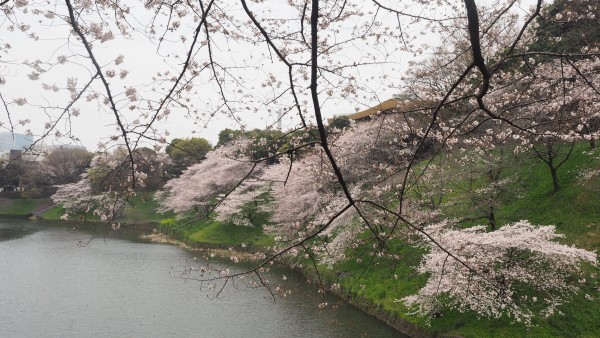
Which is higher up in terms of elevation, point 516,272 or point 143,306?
point 516,272

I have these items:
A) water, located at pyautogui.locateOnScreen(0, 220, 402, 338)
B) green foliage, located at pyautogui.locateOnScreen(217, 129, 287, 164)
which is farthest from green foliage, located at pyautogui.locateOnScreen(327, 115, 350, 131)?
water, located at pyautogui.locateOnScreen(0, 220, 402, 338)

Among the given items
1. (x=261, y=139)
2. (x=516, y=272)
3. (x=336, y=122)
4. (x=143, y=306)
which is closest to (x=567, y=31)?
(x=516, y=272)

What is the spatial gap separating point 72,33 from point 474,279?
8131 millimetres

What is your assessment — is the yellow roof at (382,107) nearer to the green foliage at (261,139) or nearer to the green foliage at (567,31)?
the green foliage at (261,139)

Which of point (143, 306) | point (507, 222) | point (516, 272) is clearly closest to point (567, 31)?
point (507, 222)

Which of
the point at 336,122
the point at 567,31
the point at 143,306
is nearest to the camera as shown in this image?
the point at 567,31

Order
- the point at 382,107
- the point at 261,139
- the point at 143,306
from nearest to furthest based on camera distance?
the point at 382,107 → the point at 261,139 → the point at 143,306

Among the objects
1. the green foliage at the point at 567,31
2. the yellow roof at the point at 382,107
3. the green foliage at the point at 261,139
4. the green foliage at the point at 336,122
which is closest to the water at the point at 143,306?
the green foliage at the point at 261,139

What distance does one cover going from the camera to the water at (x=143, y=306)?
404 inches

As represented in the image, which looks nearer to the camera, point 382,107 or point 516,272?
point 382,107

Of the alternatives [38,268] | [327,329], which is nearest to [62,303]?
[38,268]

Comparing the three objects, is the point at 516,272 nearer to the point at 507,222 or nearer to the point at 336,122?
the point at 507,222

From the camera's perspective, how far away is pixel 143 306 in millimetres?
12141

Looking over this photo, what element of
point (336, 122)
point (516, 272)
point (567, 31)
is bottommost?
point (516, 272)
